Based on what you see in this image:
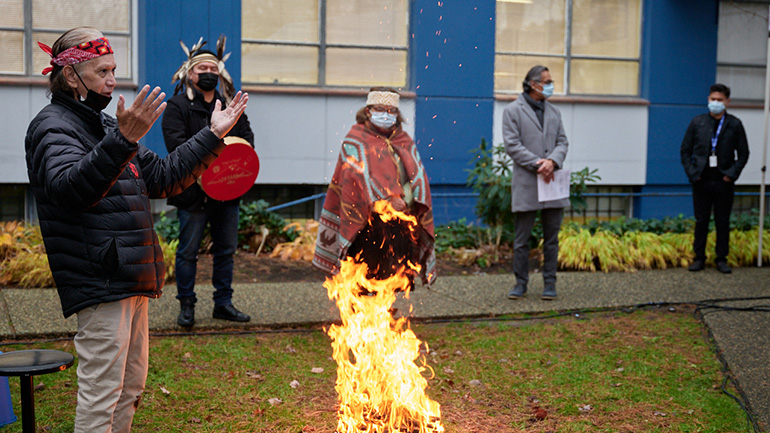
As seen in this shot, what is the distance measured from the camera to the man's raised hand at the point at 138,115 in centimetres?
280

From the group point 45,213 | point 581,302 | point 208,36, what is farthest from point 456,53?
point 45,213

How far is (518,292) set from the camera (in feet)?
25.2

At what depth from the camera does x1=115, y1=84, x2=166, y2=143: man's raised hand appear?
280cm

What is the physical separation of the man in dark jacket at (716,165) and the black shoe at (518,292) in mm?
2868

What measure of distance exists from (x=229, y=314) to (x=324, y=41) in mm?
6359

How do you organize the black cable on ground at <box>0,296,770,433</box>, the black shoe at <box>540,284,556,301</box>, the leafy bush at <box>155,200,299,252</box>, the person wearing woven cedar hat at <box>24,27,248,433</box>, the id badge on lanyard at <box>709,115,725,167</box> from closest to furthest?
1. the person wearing woven cedar hat at <box>24,27,248,433</box>
2. the black cable on ground at <box>0,296,770,433</box>
3. the black shoe at <box>540,284,556,301</box>
4. the id badge on lanyard at <box>709,115,725,167</box>
5. the leafy bush at <box>155,200,299,252</box>

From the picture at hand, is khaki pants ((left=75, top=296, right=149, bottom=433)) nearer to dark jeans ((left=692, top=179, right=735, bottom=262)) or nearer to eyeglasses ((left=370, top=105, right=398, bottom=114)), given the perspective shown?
eyeglasses ((left=370, top=105, right=398, bottom=114))

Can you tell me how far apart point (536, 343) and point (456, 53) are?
6804 millimetres

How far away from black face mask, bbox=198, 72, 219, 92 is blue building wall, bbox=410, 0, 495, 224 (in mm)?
6035

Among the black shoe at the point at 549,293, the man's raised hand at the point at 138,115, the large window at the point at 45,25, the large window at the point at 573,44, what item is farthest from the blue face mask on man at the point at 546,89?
the large window at the point at 45,25

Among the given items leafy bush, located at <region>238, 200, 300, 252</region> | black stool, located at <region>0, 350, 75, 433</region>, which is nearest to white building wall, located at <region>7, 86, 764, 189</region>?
leafy bush, located at <region>238, 200, 300, 252</region>

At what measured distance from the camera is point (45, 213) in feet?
10.0

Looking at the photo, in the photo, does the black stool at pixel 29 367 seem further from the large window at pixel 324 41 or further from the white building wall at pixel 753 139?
the white building wall at pixel 753 139

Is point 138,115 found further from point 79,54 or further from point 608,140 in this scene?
point 608,140
